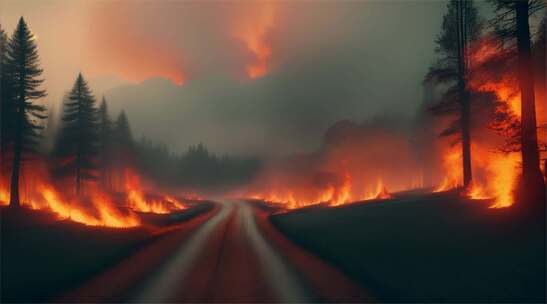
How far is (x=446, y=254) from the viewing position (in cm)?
1191

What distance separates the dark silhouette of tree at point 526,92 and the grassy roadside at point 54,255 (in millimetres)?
16779

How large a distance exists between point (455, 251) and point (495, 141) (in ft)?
86.8

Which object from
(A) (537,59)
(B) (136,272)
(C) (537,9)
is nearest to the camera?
(B) (136,272)

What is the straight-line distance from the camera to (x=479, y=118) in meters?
31.2

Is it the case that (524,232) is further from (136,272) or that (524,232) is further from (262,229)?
(262,229)

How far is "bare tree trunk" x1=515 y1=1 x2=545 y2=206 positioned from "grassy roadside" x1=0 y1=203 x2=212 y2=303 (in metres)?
16.7

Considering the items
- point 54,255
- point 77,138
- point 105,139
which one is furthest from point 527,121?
point 105,139

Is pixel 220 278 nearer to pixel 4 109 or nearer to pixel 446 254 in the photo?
pixel 446 254

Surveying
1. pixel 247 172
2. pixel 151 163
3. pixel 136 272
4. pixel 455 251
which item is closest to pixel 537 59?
pixel 455 251

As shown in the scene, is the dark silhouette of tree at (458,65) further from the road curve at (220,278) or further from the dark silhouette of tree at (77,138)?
the dark silhouette of tree at (77,138)

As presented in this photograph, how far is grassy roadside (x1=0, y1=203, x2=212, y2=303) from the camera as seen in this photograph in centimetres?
1086

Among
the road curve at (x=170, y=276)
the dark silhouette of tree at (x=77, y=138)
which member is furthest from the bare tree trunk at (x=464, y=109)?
the dark silhouette of tree at (x=77, y=138)

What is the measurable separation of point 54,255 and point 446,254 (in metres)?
15.7

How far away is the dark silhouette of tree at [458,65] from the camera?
25.3m
